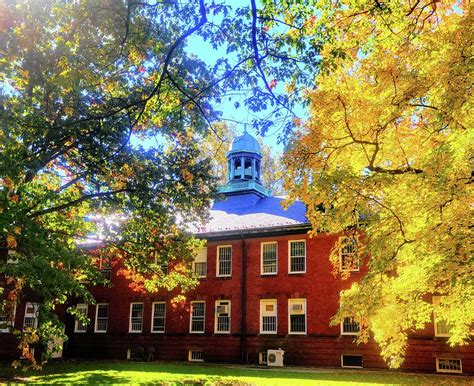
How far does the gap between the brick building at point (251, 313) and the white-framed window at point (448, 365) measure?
0.13ft

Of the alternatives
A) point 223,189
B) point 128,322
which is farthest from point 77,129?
point 223,189

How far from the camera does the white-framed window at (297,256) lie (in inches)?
929

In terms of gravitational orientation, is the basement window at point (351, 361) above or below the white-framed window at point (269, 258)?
below

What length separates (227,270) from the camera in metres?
25.5

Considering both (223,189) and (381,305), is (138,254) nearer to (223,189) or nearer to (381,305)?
(381,305)

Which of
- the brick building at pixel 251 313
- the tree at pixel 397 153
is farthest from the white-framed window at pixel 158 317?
the tree at pixel 397 153

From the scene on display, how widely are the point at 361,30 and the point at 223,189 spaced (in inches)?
853

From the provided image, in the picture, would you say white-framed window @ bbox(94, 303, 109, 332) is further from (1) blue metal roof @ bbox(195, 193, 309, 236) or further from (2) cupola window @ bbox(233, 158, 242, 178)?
(2) cupola window @ bbox(233, 158, 242, 178)

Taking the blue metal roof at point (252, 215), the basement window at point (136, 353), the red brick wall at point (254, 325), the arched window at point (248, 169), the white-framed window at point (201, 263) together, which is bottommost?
the basement window at point (136, 353)

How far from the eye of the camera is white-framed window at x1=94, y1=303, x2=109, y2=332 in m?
28.0

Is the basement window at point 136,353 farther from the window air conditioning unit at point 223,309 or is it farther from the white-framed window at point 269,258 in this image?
the white-framed window at point 269,258

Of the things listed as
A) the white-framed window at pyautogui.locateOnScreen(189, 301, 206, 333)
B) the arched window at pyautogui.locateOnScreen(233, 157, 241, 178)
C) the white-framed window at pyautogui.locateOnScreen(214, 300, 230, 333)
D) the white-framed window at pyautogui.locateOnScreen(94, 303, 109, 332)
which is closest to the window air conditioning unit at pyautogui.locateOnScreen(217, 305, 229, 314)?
the white-framed window at pyautogui.locateOnScreen(214, 300, 230, 333)

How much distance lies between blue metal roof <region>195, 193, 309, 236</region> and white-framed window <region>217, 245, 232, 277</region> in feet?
3.29

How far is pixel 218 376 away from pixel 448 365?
9806 millimetres
